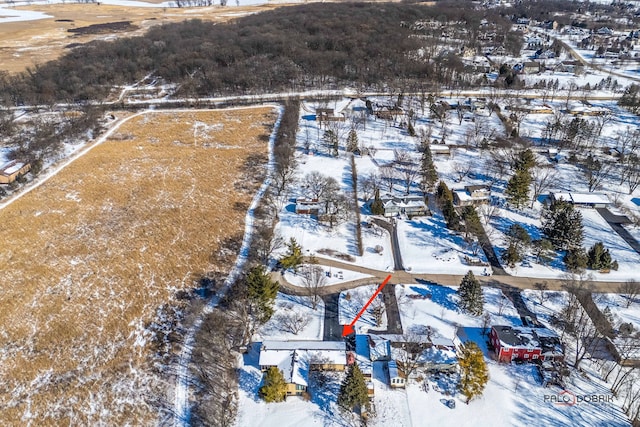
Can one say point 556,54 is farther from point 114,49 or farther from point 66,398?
point 66,398

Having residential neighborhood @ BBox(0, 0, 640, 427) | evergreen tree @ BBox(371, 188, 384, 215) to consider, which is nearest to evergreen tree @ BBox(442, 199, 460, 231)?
residential neighborhood @ BBox(0, 0, 640, 427)

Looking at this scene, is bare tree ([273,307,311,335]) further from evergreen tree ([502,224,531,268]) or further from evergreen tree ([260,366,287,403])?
evergreen tree ([502,224,531,268])

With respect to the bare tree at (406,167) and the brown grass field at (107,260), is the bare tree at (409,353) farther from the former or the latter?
the bare tree at (406,167)

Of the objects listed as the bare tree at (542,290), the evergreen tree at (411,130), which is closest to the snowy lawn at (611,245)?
the bare tree at (542,290)

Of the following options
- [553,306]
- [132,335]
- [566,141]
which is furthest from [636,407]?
[566,141]

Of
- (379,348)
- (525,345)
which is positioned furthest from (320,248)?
(525,345)
